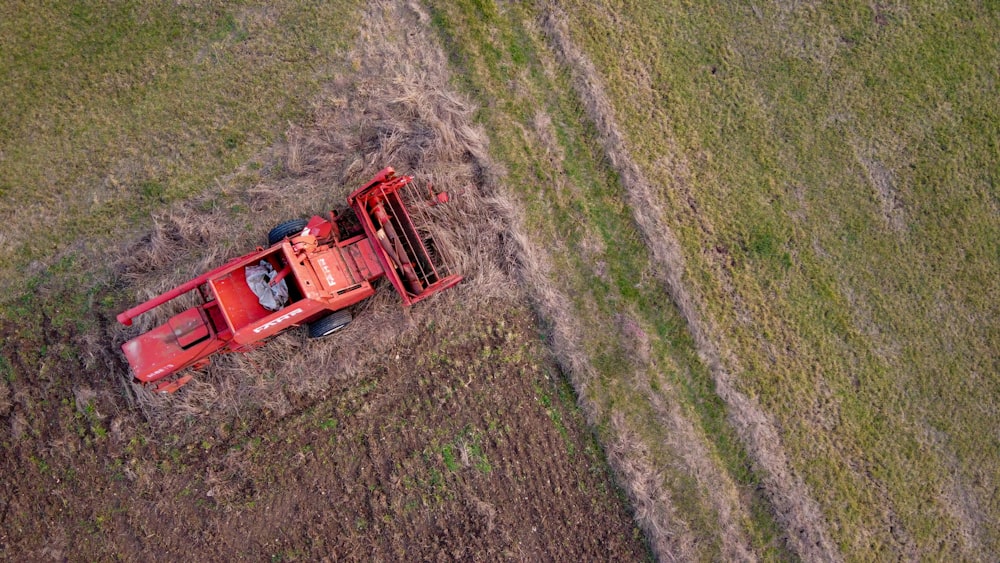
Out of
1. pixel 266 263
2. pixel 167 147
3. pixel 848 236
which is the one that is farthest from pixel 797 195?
pixel 167 147

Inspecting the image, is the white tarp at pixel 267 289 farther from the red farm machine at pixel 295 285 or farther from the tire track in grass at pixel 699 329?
the tire track in grass at pixel 699 329

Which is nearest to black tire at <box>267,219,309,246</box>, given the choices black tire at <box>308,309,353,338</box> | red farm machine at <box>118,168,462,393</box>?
red farm machine at <box>118,168,462,393</box>

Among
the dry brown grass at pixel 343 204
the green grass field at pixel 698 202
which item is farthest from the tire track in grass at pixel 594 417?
the dry brown grass at pixel 343 204

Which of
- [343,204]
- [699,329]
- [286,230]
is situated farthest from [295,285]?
[699,329]

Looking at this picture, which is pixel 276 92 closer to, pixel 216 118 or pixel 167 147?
pixel 216 118

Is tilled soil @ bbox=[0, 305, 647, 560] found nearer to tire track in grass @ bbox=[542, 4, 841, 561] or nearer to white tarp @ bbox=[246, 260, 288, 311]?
white tarp @ bbox=[246, 260, 288, 311]
